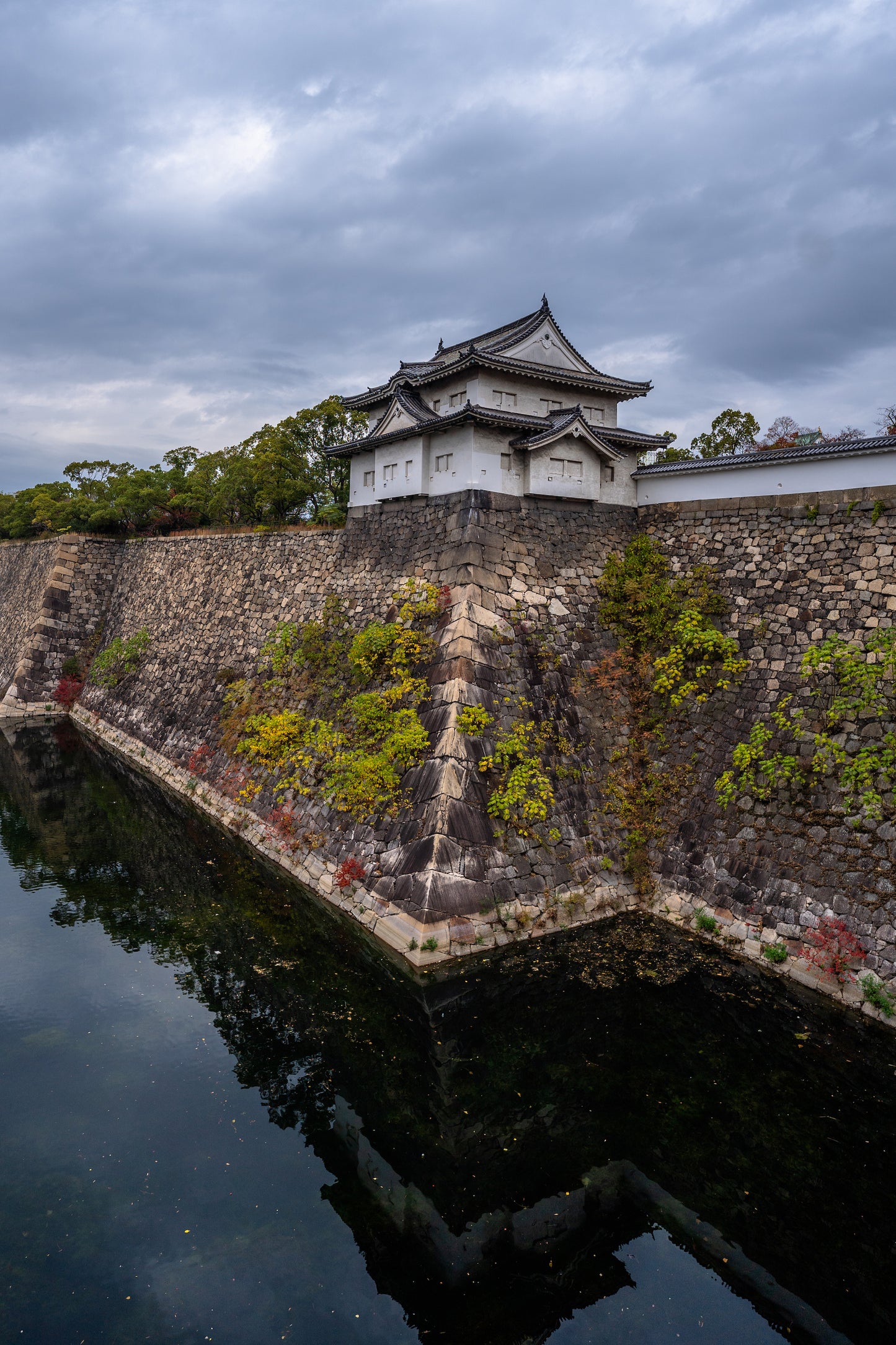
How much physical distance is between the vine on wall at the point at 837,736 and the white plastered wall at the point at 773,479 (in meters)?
3.34

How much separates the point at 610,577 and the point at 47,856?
51.8 ft

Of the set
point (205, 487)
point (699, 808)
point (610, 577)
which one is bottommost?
point (699, 808)

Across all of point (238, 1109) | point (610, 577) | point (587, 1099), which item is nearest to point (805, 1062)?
point (587, 1099)

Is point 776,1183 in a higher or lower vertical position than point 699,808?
lower

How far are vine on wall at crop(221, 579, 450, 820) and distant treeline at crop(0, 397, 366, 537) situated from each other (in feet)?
21.6

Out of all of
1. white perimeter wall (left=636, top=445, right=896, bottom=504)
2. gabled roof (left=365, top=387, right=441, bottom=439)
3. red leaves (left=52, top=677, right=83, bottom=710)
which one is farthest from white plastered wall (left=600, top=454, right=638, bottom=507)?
red leaves (left=52, top=677, right=83, bottom=710)

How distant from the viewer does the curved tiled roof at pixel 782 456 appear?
46.4 ft

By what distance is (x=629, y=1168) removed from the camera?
28.9ft

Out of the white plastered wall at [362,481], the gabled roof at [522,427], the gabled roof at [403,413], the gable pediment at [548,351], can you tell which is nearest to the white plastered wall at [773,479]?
the gabled roof at [522,427]

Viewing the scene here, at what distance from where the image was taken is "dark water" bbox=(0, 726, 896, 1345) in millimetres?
7137

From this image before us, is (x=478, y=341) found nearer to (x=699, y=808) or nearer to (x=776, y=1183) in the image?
(x=699, y=808)

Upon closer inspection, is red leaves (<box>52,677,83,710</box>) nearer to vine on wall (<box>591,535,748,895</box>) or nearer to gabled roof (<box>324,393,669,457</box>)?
gabled roof (<box>324,393,669,457</box>)

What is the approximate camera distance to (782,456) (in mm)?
15719

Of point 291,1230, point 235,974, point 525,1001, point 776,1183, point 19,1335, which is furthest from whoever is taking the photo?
point 235,974
